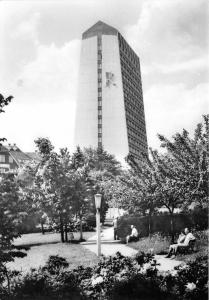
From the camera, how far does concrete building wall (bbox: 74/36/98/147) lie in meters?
102

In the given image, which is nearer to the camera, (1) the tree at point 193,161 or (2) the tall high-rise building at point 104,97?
(1) the tree at point 193,161

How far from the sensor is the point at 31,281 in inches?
370

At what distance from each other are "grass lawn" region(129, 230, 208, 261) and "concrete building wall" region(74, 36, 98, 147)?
81.7m

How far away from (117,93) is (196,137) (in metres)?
93.9

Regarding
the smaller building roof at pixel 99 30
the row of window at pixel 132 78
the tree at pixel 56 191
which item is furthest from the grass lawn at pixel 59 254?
the row of window at pixel 132 78

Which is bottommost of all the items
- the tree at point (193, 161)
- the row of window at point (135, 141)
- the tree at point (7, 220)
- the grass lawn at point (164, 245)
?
the grass lawn at point (164, 245)

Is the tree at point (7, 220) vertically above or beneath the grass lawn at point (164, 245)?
above

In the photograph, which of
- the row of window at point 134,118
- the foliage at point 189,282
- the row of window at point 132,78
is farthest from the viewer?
the row of window at point 132,78

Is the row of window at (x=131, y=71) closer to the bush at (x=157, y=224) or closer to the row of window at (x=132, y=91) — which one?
the row of window at (x=132, y=91)

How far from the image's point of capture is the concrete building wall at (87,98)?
102 m

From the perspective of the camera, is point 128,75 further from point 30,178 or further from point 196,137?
point 196,137

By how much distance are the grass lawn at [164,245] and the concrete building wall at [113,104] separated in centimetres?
8065

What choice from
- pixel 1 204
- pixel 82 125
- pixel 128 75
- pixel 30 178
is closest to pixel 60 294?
pixel 1 204

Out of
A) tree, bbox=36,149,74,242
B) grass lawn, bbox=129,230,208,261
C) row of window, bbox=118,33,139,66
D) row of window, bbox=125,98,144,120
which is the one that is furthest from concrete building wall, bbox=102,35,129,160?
grass lawn, bbox=129,230,208,261
